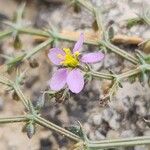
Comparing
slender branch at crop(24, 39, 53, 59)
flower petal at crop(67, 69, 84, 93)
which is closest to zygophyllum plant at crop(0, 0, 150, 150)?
flower petal at crop(67, 69, 84, 93)

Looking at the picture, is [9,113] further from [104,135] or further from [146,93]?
[146,93]

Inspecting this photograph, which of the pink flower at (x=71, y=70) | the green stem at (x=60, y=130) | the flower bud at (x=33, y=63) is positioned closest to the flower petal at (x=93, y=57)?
the pink flower at (x=71, y=70)

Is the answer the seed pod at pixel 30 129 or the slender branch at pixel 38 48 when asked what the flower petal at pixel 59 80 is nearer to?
the seed pod at pixel 30 129

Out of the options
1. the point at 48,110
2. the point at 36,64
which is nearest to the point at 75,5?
the point at 36,64

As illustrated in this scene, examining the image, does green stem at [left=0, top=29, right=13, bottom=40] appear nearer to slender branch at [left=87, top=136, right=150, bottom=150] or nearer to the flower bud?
the flower bud

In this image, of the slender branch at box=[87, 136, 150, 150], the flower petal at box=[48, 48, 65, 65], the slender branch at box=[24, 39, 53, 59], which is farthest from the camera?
the slender branch at box=[24, 39, 53, 59]

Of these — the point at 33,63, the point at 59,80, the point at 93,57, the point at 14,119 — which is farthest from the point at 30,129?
the point at 33,63

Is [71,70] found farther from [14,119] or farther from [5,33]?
[5,33]
